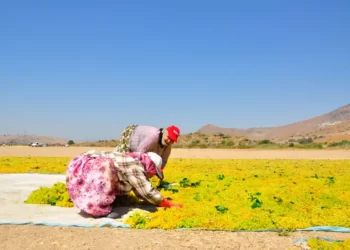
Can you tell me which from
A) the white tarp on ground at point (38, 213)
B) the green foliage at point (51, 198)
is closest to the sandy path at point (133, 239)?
the white tarp on ground at point (38, 213)

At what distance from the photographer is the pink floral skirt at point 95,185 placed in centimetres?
686

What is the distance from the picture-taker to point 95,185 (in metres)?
6.90

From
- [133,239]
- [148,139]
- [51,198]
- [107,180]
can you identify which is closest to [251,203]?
[148,139]

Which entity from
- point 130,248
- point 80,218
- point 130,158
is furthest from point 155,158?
point 130,248

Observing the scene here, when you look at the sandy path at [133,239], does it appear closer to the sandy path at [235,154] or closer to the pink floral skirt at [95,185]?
the pink floral skirt at [95,185]

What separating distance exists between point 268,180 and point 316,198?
2454 mm

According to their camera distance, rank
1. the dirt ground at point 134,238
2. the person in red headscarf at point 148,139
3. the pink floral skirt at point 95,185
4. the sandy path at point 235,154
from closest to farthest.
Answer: the dirt ground at point 134,238
the pink floral skirt at point 95,185
the person in red headscarf at point 148,139
the sandy path at point 235,154

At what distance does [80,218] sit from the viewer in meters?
6.86

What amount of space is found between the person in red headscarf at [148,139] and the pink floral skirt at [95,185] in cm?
207

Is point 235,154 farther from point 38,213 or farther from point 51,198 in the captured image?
point 38,213

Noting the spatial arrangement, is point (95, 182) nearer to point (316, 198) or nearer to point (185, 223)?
point (185, 223)

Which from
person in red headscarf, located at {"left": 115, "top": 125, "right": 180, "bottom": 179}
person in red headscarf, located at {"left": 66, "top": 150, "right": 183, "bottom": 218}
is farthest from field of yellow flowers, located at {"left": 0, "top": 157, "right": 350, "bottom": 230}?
person in red headscarf, located at {"left": 115, "top": 125, "right": 180, "bottom": 179}

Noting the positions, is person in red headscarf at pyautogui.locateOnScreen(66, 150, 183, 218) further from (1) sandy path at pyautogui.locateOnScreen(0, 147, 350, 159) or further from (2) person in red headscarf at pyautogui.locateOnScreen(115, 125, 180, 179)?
(1) sandy path at pyautogui.locateOnScreen(0, 147, 350, 159)

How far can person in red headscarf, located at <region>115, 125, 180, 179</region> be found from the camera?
8917 millimetres
